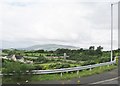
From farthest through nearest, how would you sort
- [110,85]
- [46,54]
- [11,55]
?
[46,54]
[11,55]
[110,85]

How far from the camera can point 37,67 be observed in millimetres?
19859

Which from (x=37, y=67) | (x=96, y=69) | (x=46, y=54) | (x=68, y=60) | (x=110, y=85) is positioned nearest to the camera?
(x=110, y=85)

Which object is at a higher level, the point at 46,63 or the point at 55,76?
the point at 46,63

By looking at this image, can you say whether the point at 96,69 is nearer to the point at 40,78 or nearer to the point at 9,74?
the point at 40,78

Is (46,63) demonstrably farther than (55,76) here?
Yes

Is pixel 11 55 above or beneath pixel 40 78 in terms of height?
above

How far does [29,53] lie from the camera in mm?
28672

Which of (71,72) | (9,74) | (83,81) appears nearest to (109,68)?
(71,72)

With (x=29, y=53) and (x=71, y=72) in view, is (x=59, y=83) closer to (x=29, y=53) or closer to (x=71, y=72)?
(x=71, y=72)

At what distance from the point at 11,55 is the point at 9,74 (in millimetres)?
7754

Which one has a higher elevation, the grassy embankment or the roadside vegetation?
the roadside vegetation

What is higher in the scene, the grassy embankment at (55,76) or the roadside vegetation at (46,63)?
the roadside vegetation at (46,63)

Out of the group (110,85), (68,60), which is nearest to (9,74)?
(110,85)

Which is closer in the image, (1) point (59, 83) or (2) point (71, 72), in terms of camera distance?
(1) point (59, 83)
